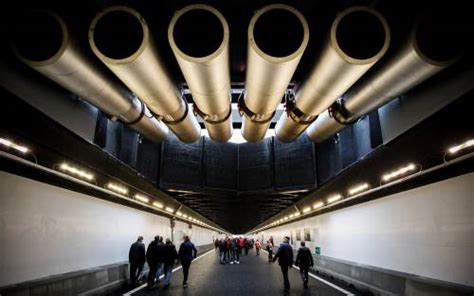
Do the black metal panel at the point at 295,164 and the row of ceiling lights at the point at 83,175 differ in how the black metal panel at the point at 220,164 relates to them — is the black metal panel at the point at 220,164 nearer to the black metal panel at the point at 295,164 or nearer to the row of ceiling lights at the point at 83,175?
the black metal panel at the point at 295,164

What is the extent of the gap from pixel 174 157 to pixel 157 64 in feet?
26.9

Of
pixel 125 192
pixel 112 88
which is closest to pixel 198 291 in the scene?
pixel 125 192

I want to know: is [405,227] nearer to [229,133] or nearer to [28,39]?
[229,133]

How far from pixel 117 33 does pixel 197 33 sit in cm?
78

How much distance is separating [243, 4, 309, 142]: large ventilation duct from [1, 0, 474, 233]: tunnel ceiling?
1.16ft

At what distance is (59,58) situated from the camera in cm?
289

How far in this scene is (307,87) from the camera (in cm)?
358

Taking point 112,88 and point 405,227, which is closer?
point 112,88

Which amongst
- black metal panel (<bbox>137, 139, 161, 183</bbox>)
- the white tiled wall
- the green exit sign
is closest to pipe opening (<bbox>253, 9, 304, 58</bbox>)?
the white tiled wall

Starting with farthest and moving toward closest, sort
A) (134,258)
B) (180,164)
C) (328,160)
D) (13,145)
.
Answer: (134,258) → (180,164) → (328,160) → (13,145)

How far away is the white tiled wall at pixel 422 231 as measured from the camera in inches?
249

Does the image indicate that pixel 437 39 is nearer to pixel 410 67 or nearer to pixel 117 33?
pixel 410 67

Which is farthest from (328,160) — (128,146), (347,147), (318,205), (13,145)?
(13,145)

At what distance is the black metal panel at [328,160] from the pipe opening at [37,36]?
7.09 metres
